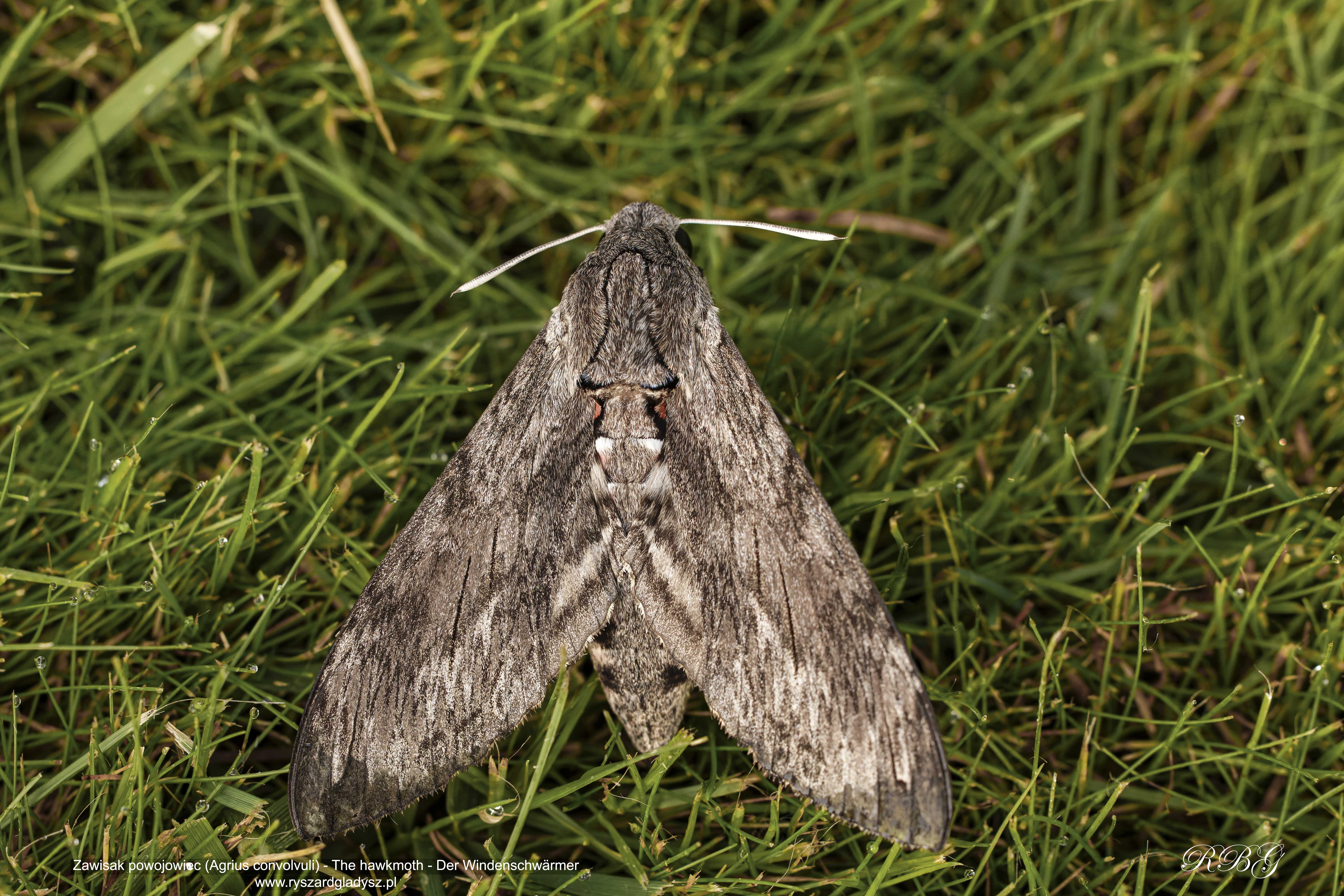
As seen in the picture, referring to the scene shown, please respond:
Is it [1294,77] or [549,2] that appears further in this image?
[1294,77]

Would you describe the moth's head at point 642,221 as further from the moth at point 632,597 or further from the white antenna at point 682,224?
the moth at point 632,597

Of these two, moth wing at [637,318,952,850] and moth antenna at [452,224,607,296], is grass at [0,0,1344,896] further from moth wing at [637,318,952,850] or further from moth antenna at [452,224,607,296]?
moth antenna at [452,224,607,296]

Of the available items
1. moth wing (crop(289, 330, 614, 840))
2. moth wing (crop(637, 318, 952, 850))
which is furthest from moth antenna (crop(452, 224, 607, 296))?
moth wing (crop(637, 318, 952, 850))

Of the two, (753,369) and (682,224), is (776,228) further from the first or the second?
(753,369)

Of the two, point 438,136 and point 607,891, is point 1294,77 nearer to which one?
point 438,136

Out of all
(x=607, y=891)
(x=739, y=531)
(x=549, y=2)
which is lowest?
(x=607, y=891)

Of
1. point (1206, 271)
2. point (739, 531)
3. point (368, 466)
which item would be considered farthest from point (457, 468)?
point (1206, 271)
